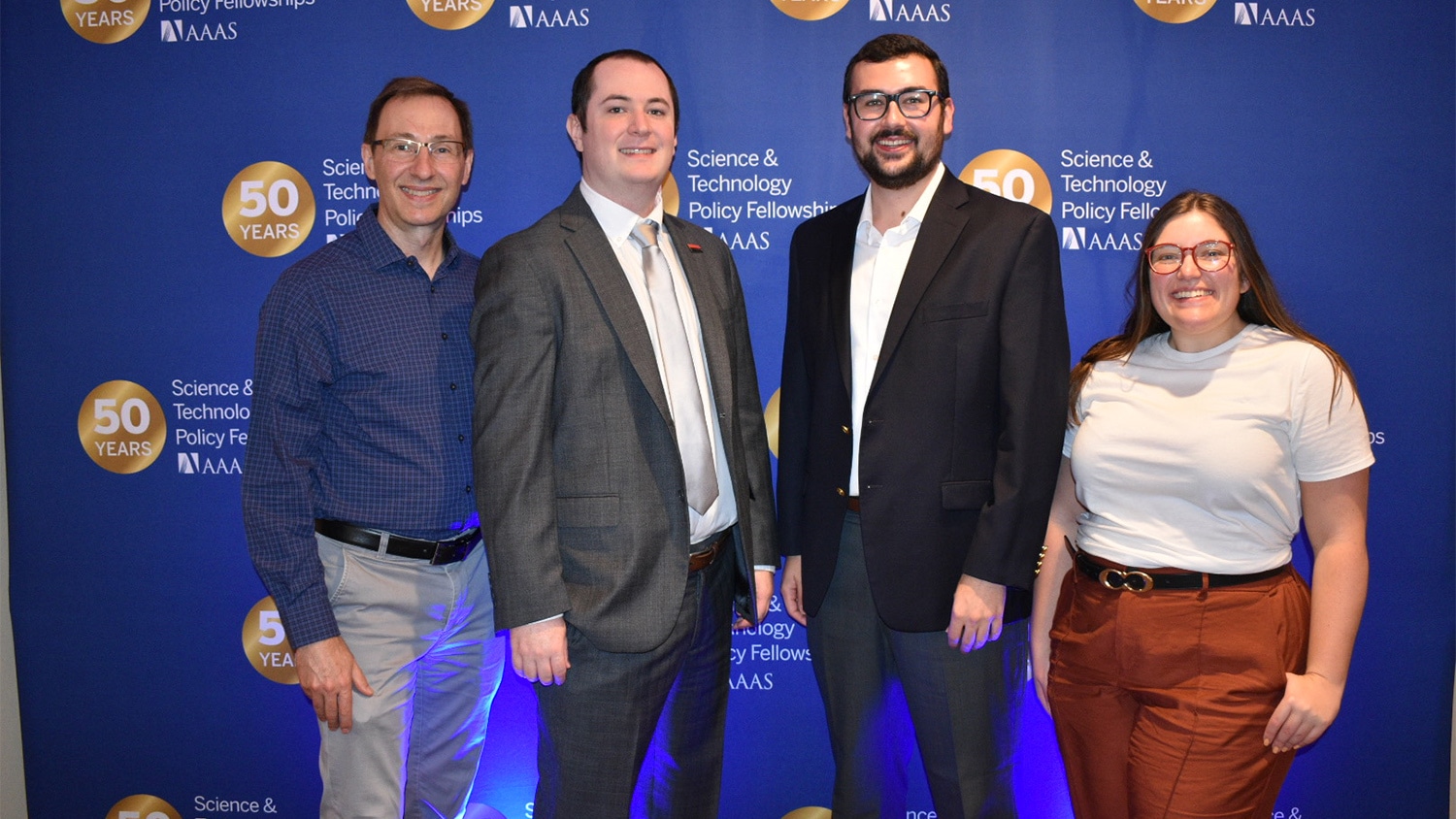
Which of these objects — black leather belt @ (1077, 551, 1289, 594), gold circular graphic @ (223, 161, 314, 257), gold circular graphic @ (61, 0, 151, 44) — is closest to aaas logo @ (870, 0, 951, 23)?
black leather belt @ (1077, 551, 1289, 594)

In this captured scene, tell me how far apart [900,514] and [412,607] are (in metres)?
1.27

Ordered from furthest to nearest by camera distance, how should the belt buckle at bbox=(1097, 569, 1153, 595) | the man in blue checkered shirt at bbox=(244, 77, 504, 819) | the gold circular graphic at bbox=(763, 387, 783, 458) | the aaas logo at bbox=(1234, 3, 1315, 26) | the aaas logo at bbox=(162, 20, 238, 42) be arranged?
the gold circular graphic at bbox=(763, 387, 783, 458), the aaas logo at bbox=(162, 20, 238, 42), the aaas logo at bbox=(1234, 3, 1315, 26), the man in blue checkered shirt at bbox=(244, 77, 504, 819), the belt buckle at bbox=(1097, 569, 1153, 595)

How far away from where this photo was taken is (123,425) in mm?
3035

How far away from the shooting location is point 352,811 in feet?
6.72

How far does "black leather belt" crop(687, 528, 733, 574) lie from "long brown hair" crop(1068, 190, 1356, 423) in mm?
963

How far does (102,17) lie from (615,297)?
8.30 ft

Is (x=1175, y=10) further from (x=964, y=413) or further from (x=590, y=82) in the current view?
(x=590, y=82)

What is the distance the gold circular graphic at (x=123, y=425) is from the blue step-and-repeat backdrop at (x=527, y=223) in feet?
0.04

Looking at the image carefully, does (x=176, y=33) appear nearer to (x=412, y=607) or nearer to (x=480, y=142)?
(x=480, y=142)

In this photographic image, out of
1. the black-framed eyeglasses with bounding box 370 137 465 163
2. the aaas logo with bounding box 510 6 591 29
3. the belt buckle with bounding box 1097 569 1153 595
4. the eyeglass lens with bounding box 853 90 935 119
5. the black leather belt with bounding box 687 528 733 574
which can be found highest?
the aaas logo with bounding box 510 6 591 29

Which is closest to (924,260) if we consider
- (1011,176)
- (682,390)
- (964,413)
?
(964,413)

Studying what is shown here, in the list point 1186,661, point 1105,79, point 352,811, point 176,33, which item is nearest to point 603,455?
point 352,811

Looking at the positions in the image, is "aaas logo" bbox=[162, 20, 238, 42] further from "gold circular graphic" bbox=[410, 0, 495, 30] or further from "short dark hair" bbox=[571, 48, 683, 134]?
"short dark hair" bbox=[571, 48, 683, 134]

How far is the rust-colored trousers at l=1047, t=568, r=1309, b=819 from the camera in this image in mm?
1852
